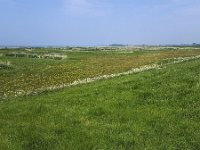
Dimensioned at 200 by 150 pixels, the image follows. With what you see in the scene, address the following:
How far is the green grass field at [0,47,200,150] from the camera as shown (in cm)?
1588

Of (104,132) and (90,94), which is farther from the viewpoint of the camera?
(90,94)

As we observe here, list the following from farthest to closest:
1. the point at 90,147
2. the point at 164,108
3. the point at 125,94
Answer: the point at 125,94 → the point at 164,108 → the point at 90,147

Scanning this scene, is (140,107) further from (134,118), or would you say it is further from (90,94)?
(90,94)

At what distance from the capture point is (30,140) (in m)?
16.2

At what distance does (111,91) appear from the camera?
26.0m

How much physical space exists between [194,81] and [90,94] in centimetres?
674

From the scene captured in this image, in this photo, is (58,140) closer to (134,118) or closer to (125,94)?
(134,118)

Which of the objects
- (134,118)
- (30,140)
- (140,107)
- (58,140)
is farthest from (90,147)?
(140,107)

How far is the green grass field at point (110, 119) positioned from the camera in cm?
1588

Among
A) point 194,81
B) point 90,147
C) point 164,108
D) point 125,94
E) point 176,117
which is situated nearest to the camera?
point 90,147

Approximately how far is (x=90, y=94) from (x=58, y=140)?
9439mm

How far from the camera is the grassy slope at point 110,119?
15.9 meters

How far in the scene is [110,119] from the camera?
19.2 meters

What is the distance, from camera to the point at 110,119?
19172 mm
